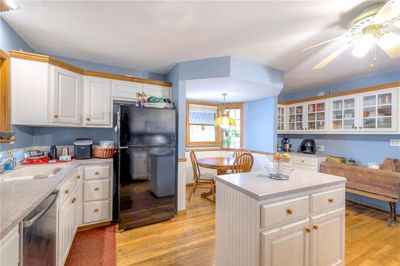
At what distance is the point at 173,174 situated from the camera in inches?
104

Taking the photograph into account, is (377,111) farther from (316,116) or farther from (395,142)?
(316,116)

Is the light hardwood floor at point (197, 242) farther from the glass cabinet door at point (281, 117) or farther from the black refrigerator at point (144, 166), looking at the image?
the glass cabinet door at point (281, 117)

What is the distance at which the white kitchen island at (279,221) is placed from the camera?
1179mm

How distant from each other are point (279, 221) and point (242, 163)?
190 centimetres

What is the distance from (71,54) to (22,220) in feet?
7.77

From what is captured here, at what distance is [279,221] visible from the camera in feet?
4.01

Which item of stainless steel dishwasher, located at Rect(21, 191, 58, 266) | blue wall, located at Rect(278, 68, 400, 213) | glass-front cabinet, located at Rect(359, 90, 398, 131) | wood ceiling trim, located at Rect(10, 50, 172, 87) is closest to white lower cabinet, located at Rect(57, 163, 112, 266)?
stainless steel dishwasher, located at Rect(21, 191, 58, 266)

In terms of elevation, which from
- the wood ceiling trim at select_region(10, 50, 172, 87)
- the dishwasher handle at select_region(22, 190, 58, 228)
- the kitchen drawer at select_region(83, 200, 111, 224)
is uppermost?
the wood ceiling trim at select_region(10, 50, 172, 87)

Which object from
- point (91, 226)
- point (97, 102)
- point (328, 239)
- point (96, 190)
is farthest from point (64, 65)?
point (328, 239)

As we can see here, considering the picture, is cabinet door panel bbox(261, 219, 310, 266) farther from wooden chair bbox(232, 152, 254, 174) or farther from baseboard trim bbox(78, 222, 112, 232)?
baseboard trim bbox(78, 222, 112, 232)

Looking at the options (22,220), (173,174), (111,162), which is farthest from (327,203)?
(111,162)

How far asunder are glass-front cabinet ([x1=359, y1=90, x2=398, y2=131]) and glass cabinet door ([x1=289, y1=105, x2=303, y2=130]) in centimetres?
118

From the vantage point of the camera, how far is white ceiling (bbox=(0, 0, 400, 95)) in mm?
1527

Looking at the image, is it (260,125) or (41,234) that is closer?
(41,234)
